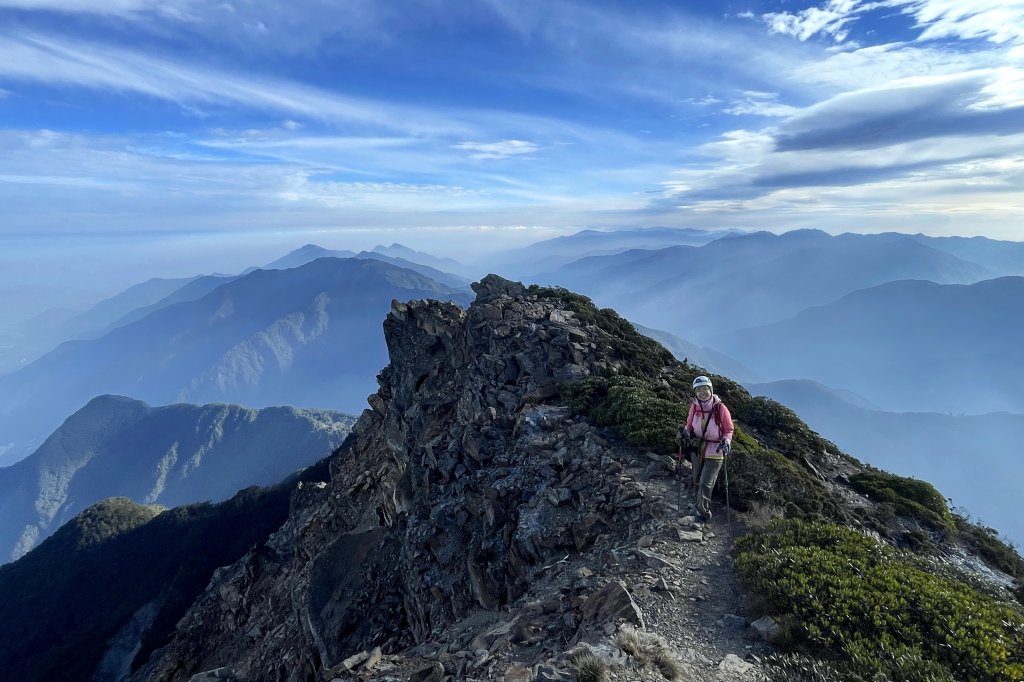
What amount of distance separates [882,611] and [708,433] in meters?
4.54

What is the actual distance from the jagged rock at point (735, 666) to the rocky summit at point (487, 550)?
4 cm

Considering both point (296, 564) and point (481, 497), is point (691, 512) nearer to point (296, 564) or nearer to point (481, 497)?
point (481, 497)

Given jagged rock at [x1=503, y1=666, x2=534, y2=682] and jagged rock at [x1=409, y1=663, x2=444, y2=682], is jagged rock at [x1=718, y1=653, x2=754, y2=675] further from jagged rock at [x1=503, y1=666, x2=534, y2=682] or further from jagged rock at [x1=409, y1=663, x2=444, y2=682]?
jagged rock at [x1=409, y1=663, x2=444, y2=682]

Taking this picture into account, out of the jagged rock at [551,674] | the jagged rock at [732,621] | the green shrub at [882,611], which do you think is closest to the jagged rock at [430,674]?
the jagged rock at [551,674]

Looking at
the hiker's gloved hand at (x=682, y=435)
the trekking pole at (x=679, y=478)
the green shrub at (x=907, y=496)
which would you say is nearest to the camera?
the hiker's gloved hand at (x=682, y=435)

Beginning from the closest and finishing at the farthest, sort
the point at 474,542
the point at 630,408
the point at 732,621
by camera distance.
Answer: the point at 732,621 → the point at 474,542 → the point at 630,408

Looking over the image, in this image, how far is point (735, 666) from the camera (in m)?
7.44

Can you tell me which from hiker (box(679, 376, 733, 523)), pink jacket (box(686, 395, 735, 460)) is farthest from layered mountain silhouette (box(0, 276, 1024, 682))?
pink jacket (box(686, 395, 735, 460))

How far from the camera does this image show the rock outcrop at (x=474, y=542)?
9.26 m

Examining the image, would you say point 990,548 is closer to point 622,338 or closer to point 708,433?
point 708,433

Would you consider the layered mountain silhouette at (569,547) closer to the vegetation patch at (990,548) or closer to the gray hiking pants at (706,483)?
the vegetation patch at (990,548)

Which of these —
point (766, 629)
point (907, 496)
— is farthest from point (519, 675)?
point (907, 496)

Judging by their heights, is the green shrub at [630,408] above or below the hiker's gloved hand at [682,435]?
below

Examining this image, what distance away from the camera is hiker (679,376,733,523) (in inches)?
456
